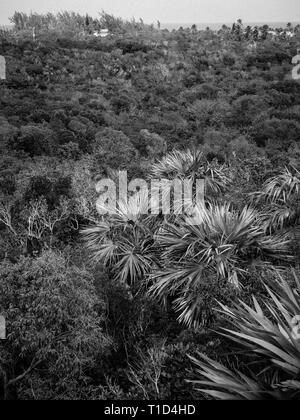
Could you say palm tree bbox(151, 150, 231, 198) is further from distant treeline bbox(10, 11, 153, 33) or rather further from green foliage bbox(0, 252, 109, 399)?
distant treeline bbox(10, 11, 153, 33)

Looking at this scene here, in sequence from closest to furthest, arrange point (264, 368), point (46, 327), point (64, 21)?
point (264, 368)
point (46, 327)
point (64, 21)

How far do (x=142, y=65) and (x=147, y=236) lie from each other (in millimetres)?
36557

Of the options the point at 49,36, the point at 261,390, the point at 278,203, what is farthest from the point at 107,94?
the point at 261,390

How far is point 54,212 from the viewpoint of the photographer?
13133mm

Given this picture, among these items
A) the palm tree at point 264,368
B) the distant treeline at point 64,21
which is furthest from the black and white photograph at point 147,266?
the distant treeline at point 64,21

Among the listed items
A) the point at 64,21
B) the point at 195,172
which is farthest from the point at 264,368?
the point at 64,21

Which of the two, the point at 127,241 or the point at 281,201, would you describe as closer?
the point at 127,241

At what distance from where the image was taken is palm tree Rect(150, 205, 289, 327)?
324 inches

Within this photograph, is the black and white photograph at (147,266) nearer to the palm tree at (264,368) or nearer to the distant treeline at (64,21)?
the palm tree at (264,368)

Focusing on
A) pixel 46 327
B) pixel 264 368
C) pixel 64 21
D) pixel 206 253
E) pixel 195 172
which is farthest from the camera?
pixel 64 21

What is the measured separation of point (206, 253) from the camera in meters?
8.45

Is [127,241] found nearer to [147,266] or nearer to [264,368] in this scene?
[147,266]

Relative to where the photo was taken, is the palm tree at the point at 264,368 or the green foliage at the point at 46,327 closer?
the palm tree at the point at 264,368

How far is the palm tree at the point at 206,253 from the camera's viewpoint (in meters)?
8.24
